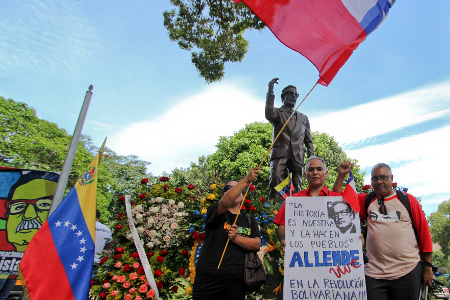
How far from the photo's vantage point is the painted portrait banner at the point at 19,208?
18.2ft

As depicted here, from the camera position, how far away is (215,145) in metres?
25.1

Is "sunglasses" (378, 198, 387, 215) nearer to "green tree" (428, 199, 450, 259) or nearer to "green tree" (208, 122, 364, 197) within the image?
Result: "green tree" (208, 122, 364, 197)

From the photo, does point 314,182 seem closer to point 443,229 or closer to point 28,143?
point 28,143

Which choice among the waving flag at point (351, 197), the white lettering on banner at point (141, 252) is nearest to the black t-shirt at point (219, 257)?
the waving flag at point (351, 197)

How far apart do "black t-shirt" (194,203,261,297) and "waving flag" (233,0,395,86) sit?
1718 mm

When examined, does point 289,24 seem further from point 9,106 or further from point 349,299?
point 9,106

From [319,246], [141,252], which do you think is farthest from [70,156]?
[319,246]

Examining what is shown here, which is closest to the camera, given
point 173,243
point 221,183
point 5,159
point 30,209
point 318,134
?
point 173,243

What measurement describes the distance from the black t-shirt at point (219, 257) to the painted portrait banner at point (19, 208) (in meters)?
4.27

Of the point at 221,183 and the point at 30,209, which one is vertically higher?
the point at 221,183

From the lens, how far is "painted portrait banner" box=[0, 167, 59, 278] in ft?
18.2

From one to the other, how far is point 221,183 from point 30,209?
361 cm

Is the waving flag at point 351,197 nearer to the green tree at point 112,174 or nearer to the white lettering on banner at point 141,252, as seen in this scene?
the white lettering on banner at point 141,252

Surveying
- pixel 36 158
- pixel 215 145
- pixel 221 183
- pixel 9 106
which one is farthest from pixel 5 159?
pixel 221 183
